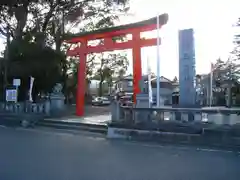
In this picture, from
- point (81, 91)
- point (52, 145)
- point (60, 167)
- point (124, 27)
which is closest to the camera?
point (60, 167)

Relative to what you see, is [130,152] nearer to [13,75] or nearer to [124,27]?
[124,27]

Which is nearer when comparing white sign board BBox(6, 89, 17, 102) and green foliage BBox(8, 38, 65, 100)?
white sign board BBox(6, 89, 17, 102)

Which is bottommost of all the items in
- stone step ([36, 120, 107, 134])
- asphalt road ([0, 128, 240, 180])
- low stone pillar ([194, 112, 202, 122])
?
asphalt road ([0, 128, 240, 180])

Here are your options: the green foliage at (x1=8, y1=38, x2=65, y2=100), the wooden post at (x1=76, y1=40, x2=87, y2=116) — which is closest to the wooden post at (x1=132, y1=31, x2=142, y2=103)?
the wooden post at (x1=76, y1=40, x2=87, y2=116)

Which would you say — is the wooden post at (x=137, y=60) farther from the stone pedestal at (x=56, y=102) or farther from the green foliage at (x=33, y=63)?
the green foliage at (x=33, y=63)

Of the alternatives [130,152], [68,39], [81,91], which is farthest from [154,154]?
[68,39]

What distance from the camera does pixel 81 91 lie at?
23594mm

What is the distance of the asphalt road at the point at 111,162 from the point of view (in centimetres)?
674

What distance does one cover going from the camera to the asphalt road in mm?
6738

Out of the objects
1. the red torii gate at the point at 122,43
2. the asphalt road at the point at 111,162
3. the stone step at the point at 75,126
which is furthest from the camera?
the red torii gate at the point at 122,43

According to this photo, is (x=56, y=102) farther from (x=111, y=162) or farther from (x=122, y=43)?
(x=111, y=162)

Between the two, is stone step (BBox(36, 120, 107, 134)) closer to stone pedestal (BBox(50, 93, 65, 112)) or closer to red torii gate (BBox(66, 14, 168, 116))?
stone pedestal (BBox(50, 93, 65, 112))

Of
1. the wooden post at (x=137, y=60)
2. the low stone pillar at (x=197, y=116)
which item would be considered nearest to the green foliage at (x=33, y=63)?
the wooden post at (x=137, y=60)

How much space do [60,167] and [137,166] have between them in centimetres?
177
